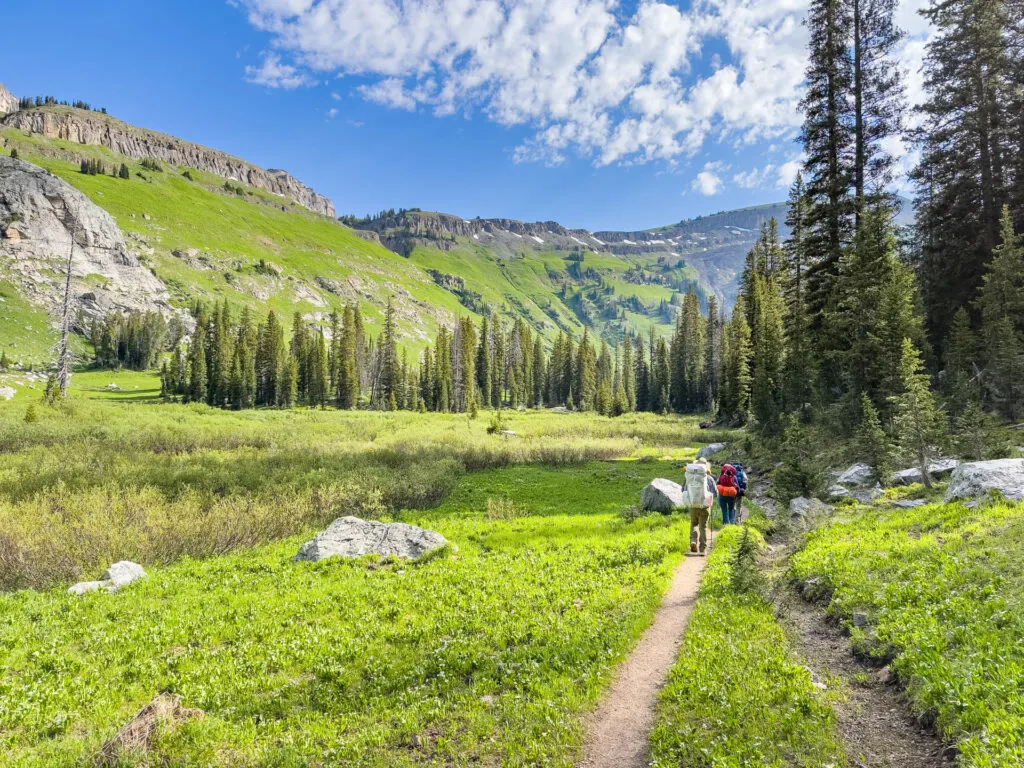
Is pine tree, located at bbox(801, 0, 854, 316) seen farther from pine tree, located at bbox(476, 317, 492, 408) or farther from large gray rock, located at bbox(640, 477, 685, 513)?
pine tree, located at bbox(476, 317, 492, 408)

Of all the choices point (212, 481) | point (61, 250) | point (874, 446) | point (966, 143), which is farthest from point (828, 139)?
point (61, 250)

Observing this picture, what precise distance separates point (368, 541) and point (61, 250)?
7181 inches

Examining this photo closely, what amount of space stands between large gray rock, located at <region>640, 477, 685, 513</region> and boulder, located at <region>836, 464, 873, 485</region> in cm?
616

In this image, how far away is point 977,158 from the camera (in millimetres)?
30625

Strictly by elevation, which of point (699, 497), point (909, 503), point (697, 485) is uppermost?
point (697, 485)

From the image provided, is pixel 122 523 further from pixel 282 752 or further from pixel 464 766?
pixel 464 766

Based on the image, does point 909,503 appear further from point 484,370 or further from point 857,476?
point 484,370

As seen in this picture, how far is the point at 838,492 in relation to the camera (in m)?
18.0

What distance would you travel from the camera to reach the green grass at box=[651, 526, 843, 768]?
5.45 meters

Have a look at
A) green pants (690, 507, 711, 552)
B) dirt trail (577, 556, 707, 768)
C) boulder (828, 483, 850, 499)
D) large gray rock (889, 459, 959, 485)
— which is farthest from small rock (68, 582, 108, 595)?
large gray rock (889, 459, 959, 485)

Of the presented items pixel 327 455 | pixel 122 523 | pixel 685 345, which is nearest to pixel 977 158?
pixel 327 455

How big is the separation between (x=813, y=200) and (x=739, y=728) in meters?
32.3

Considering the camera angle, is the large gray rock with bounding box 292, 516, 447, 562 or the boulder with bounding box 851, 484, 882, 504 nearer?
the large gray rock with bounding box 292, 516, 447, 562

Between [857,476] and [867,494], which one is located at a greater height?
[857,476]
